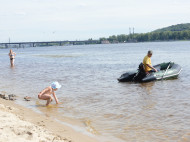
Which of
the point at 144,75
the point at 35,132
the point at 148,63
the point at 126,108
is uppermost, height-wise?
the point at 148,63

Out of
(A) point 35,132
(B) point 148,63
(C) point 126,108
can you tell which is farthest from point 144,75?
(A) point 35,132

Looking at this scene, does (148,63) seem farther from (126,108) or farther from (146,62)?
(126,108)

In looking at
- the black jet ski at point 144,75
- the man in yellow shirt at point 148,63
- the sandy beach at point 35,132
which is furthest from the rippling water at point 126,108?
the man in yellow shirt at point 148,63

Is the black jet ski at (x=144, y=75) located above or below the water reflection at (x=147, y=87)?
above

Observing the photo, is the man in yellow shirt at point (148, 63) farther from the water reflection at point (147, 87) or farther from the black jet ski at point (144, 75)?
the water reflection at point (147, 87)

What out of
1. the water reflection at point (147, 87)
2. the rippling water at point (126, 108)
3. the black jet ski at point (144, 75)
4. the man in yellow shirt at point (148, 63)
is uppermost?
the man in yellow shirt at point (148, 63)

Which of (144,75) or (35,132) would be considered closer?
(35,132)

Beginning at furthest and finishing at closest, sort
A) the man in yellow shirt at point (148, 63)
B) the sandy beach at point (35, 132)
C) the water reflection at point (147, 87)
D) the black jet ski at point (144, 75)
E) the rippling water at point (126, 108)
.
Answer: the black jet ski at point (144, 75) < the man in yellow shirt at point (148, 63) < the water reflection at point (147, 87) < the rippling water at point (126, 108) < the sandy beach at point (35, 132)

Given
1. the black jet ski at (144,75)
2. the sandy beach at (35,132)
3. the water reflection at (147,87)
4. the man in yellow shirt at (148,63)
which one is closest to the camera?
the sandy beach at (35,132)

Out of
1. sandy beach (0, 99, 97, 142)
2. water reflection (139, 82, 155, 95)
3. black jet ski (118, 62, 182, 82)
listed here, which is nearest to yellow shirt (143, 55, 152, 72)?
black jet ski (118, 62, 182, 82)

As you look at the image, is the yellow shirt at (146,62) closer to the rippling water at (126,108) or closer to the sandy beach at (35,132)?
the rippling water at (126,108)

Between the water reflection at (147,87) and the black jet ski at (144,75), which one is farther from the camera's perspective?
the black jet ski at (144,75)

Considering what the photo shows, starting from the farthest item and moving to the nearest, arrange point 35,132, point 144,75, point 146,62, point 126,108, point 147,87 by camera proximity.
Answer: point 144,75 < point 146,62 < point 147,87 < point 126,108 < point 35,132

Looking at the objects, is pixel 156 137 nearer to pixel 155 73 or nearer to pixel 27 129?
pixel 27 129
